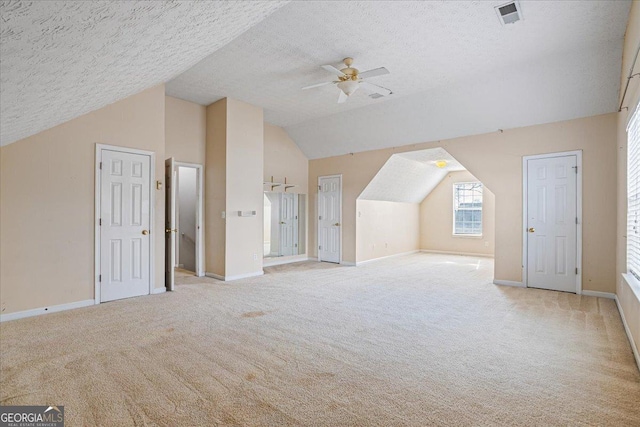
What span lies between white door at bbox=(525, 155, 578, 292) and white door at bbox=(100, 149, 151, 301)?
20.4 ft

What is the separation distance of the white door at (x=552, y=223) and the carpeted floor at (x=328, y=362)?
0.57m

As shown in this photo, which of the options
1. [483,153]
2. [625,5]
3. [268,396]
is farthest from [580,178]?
[268,396]

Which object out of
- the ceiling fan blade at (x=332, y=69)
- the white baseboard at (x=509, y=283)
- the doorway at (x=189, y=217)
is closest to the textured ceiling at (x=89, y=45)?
the ceiling fan blade at (x=332, y=69)

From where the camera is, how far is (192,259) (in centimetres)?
722

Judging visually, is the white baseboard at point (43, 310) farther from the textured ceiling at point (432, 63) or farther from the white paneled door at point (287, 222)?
the white paneled door at point (287, 222)

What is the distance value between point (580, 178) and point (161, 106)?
6573mm

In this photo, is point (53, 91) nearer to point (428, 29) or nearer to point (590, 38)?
point (428, 29)

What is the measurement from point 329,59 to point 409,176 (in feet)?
16.3

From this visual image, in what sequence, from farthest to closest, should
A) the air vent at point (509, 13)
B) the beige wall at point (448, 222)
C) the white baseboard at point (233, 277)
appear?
the beige wall at point (448, 222) → the white baseboard at point (233, 277) → the air vent at point (509, 13)

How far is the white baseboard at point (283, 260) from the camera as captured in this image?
770 cm

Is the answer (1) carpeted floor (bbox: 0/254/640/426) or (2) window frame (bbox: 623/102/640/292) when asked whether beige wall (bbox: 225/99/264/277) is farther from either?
(2) window frame (bbox: 623/102/640/292)

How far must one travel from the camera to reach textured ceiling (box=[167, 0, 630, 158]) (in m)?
3.42

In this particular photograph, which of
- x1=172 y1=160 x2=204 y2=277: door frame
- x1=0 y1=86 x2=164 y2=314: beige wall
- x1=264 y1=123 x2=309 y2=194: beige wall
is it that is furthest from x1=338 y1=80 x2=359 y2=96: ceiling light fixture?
x1=264 y1=123 x2=309 y2=194: beige wall

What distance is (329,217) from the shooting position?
328 inches
